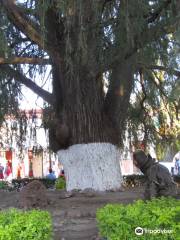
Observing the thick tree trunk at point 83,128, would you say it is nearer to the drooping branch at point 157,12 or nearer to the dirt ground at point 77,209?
the dirt ground at point 77,209

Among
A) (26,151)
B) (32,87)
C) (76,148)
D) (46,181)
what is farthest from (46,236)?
(46,181)

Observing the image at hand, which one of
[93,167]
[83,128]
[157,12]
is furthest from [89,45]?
[93,167]

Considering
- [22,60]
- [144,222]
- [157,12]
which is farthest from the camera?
[22,60]

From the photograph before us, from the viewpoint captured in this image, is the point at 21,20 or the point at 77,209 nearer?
the point at 77,209

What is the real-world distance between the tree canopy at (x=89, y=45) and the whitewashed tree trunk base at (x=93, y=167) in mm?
312

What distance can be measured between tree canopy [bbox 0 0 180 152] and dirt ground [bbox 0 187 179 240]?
1.28 meters

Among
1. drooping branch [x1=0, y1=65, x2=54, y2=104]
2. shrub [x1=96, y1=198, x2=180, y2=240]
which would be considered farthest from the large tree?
shrub [x1=96, y1=198, x2=180, y2=240]

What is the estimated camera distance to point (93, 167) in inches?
401

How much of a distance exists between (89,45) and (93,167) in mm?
2785

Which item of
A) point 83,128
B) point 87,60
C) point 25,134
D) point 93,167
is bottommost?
point 93,167

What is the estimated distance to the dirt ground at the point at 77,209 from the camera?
7.21 metres

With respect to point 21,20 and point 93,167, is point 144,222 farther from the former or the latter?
point 21,20

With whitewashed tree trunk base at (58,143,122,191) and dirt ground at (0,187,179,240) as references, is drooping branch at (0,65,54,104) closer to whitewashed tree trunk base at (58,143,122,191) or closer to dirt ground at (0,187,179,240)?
whitewashed tree trunk base at (58,143,122,191)

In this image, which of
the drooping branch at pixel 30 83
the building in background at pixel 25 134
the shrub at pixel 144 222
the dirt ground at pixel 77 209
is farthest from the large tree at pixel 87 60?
the shrub at pixel 144 222
